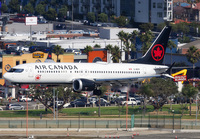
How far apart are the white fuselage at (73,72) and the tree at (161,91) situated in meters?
28.1

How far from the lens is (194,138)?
10181 cm

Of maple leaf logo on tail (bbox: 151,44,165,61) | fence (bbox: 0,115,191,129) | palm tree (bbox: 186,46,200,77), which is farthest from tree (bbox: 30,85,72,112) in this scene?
palm tree (bbox: 186,46,200,77)

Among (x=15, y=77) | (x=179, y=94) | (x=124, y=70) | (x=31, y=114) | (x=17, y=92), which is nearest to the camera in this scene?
(x=15, y=77)

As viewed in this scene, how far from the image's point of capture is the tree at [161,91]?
454ft

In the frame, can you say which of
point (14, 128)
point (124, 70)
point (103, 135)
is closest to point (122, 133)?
point (103, 135)

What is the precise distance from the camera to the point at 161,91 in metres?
138

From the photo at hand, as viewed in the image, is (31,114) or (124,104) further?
(124,104)

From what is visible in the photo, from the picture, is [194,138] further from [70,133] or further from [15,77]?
[15,77]

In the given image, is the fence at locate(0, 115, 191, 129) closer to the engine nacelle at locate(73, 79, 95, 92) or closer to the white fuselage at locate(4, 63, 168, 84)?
the engine nacelle at locate(73, 79, 95, 92)

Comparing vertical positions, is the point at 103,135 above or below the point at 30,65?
below

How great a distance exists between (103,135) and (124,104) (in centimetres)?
4189

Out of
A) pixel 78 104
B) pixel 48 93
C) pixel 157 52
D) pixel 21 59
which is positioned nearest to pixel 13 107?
pixel 48 93

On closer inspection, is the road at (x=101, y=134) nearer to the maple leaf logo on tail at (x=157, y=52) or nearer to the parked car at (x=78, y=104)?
the maple leaf logo on tail at (x=157, y=52)

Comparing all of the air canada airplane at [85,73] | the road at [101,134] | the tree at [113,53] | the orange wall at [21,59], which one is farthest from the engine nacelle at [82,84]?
the tree at [113,53]
